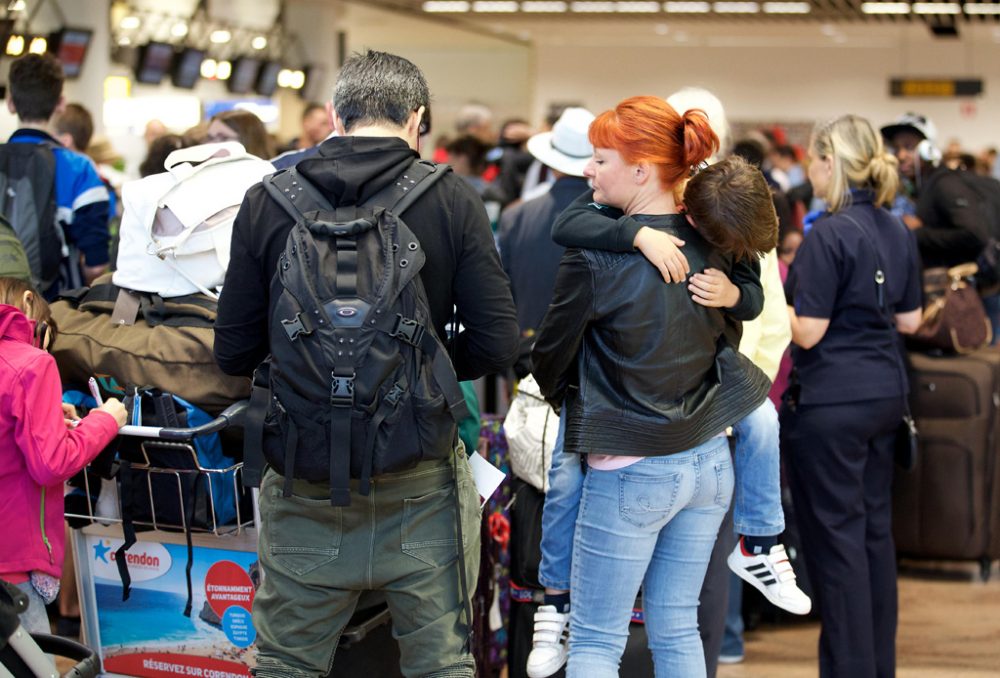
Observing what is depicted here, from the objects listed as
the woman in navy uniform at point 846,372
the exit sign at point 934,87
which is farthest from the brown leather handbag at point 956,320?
the exit sign at point 934,87

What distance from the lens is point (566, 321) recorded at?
99.0 inches

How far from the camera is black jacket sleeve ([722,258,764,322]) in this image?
2.60m

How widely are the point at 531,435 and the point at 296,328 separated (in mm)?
1059

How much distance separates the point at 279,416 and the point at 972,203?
4.06 m

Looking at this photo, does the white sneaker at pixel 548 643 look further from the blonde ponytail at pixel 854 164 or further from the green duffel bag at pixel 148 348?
the blonde ponytail at pixel 854 164

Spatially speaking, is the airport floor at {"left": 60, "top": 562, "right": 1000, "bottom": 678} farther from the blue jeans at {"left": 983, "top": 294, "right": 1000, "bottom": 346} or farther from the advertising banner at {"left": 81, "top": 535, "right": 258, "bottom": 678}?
the blue jeans at {"left": 983, "top": 294, "right": 1000, "bottom": 346}

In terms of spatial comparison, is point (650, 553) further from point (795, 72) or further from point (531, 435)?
point (795, 72)

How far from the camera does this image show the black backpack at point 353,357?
2.25 m

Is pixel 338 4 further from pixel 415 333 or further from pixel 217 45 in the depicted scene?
pixel 415 333

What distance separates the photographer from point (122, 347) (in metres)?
3.02

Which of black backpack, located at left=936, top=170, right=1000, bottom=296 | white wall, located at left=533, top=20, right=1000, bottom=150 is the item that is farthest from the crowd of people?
white wall, located at left=533, top=20, right=1000, bottom=150

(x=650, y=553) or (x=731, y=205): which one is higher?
(x=731, y=205)

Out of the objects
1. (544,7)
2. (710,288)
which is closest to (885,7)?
(544,7)

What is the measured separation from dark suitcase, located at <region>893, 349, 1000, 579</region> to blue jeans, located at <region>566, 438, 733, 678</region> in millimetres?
2870
